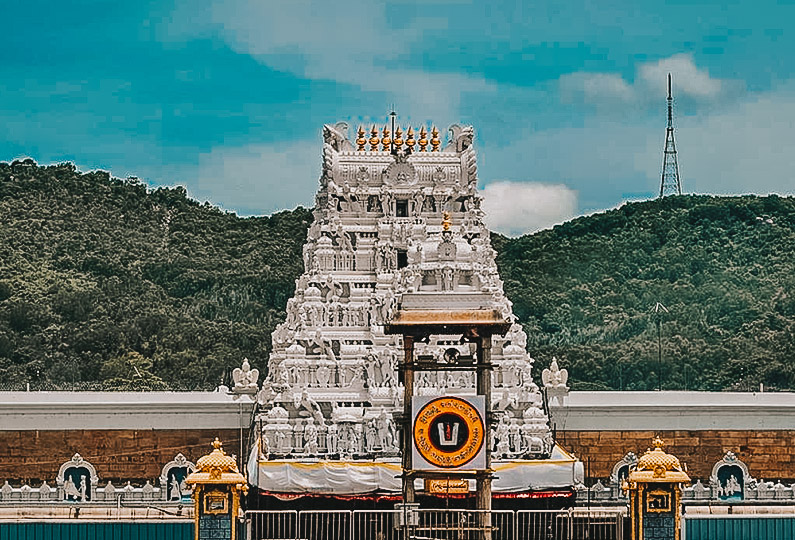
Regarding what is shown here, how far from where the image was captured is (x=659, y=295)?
59812mm

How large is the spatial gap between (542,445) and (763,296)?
34.7 m

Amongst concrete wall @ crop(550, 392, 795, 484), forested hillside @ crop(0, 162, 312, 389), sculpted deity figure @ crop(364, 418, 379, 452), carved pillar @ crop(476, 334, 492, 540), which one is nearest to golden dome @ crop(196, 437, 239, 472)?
carved pillar @ crop(476, 334, 492, 540)

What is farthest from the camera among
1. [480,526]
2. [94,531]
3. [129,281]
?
[129,281]

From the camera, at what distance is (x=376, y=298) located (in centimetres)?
2888

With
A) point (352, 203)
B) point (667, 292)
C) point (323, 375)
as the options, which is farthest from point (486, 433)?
point (667, 292)

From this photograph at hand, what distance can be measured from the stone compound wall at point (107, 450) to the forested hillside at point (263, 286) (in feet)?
54.3

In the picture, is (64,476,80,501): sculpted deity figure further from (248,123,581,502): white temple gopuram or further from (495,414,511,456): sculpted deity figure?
(495,414,511,456): sculpted deity figure

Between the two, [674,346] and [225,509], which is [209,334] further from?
[225,509]

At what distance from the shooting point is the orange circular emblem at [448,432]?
1898 centimetres

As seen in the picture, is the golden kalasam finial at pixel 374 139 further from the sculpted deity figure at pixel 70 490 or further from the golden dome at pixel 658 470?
the golden dome at pixel 658 470

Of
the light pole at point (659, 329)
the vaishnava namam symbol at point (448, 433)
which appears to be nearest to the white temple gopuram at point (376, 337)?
the vaishnava namam symbol at point (448, 433)

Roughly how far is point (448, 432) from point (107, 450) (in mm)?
14761

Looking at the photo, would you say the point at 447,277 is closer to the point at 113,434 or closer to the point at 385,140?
the point at 385,140

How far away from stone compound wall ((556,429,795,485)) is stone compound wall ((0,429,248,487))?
7.26m
